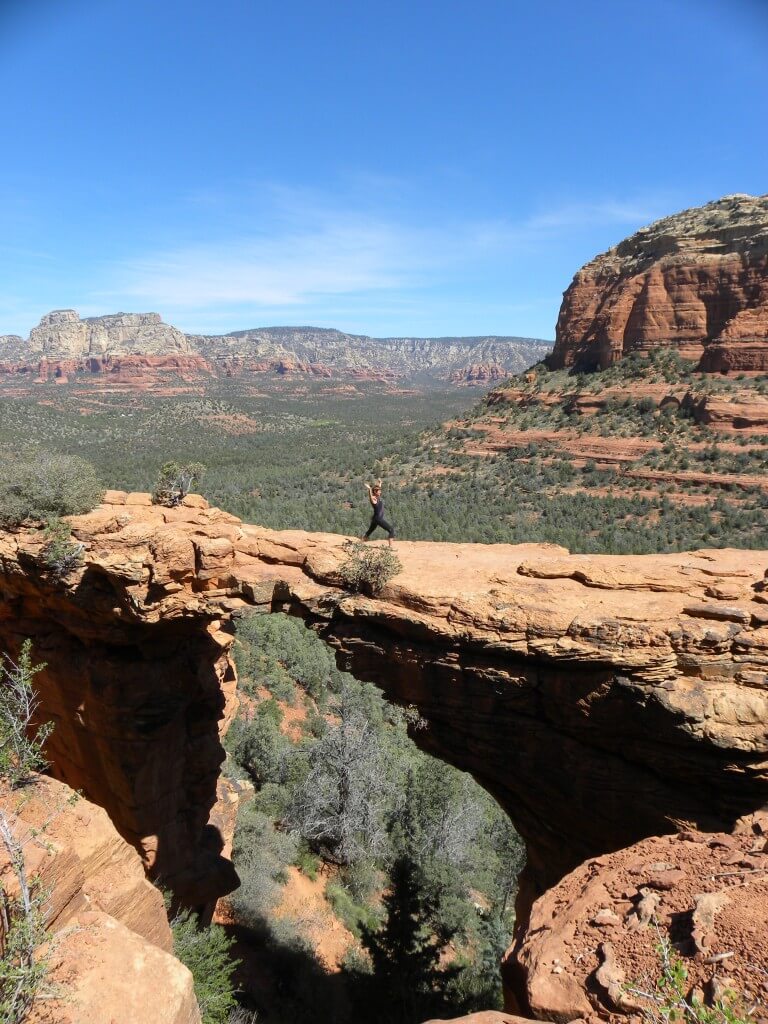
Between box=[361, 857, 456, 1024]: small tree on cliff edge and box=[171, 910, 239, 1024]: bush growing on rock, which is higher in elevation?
box=[171, 910, 239, 1024]: bush growing on rock

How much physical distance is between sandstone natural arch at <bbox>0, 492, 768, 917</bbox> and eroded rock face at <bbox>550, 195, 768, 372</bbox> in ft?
180

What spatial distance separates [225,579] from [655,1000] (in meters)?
7.62

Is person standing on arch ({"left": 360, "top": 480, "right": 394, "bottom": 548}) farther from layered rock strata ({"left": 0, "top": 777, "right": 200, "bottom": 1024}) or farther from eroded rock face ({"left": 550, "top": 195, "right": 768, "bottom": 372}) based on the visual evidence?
eroded rock face ({"left": 550, "top": 195, "right": 768, "bottom": 372})

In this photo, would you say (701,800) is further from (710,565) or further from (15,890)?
(15,890)

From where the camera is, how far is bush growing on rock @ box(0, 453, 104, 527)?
9930 millimetres

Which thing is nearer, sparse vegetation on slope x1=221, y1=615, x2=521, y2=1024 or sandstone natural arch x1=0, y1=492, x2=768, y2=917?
sandstone natural arch x1=0, y1=492, x2=768, y2=917

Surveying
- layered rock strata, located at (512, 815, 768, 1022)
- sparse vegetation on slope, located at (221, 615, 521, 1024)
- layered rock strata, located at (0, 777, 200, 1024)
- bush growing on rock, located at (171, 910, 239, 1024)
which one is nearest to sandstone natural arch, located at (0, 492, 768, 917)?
layered rock strata, located at (512, 815, 768, 1022)

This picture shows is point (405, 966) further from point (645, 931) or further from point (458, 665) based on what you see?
point (645, 931)

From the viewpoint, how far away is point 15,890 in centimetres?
505

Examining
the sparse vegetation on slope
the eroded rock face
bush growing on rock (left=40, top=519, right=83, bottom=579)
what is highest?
the eroded rock face

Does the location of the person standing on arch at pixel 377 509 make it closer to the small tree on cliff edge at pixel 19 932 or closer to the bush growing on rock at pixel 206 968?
the small tree on cliff edge at pixel 19 932

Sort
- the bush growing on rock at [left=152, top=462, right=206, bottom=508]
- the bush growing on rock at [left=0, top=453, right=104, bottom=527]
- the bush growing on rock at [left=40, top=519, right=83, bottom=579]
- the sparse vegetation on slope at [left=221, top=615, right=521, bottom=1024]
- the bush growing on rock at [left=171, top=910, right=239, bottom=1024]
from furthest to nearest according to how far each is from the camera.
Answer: the bush growing on rock at [left=152, top=462, right=206, bottom=508] < the sparse vegetation on slope at [left=221, top=615, right=521, bottom=1024] < the bush growing on rock at [left=0, top=453, right=104, bottom=527] < the bush growing on rock at [left=40, top=519, right=83, bottom=579] < the bush growing on rock at [left=171, top=910, right=239, bottom=1024]

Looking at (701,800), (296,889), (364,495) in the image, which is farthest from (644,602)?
(364,495)

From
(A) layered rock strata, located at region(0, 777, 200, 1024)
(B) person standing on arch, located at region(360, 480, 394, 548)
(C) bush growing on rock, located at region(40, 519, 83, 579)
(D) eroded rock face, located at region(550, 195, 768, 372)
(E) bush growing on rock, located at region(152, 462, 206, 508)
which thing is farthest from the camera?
(D) eroded rock face, located at region(550, 195, 768, 372)
